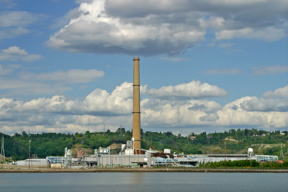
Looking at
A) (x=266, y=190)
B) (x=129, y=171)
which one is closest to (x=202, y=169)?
(x=129, y=171)

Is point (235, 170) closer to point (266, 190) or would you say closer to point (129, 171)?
point (129, 171)

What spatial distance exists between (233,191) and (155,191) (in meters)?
18.5

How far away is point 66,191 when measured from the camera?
104375mm

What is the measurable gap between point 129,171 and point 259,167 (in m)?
58.7

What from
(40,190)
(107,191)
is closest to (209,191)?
(107,191)

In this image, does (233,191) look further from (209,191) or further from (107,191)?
(107,191)

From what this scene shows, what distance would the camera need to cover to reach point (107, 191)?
103 meters

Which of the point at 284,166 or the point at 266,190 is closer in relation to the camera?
the point at 266,190

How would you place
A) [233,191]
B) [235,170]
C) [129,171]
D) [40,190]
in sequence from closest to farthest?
[233,191], [40,190], [235,170], [129,171]

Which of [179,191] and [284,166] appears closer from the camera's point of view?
[179,191]

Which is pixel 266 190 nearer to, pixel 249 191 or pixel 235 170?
pixel 249 191

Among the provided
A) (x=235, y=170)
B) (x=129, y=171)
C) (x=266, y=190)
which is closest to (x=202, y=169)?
(x=235, y=170)

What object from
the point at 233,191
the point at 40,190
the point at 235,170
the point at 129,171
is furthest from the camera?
the point at 129,171

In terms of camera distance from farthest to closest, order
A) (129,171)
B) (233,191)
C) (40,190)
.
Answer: (129,171), (40,190), (233,191)
